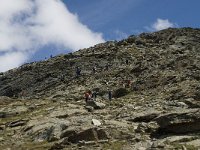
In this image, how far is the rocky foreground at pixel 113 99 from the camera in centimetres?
3591

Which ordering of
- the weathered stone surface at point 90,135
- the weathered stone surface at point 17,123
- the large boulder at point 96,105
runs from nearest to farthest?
1. the weathered stone surface at point 90,135
2. the weathered stone surface at point 17,123
3. the large boulder at point 96,105

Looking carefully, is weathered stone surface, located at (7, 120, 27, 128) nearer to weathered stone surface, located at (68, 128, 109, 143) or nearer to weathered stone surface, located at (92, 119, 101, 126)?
weathered stone surface, located at (92, 119, 101, 126)

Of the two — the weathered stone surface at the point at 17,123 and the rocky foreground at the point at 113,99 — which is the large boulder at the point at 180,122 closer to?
the rocky foreground at the point at 113,99

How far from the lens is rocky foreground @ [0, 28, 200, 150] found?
118ft

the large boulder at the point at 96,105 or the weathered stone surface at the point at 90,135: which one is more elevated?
the large boulder at the point at 96,105

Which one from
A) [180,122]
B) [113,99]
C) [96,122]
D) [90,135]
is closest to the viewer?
[180,122]

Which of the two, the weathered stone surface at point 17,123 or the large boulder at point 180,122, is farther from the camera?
the weathered stone surface at point 17,123

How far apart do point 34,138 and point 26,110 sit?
52.2ft

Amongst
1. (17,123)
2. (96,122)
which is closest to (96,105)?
(17,123)

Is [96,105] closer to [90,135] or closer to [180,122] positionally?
[90,135]

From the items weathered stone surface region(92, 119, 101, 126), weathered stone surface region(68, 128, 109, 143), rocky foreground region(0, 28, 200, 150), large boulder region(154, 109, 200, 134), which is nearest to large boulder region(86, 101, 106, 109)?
rocky foreground region(0, 28, 200, 150)

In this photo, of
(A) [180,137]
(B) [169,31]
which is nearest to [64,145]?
(A) [180,137]

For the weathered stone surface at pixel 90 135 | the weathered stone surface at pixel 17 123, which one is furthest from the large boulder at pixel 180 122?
the weathered stone surface at pixel 17 123

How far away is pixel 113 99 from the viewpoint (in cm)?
6247
